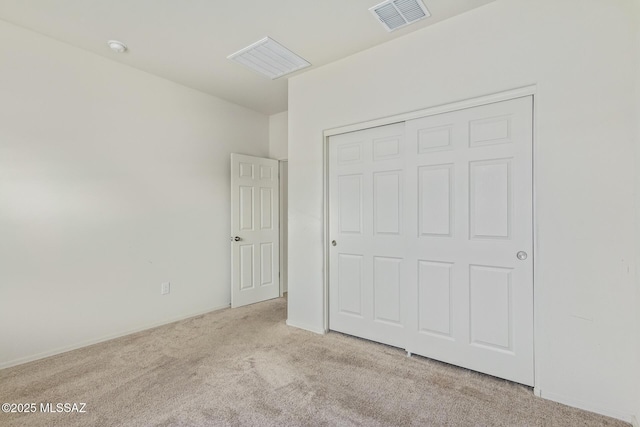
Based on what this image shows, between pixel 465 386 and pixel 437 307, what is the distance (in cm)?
56

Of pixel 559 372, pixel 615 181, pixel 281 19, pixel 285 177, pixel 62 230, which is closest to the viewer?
pixel 615 181

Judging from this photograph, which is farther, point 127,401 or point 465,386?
point 465,386

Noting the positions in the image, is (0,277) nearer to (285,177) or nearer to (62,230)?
(62,230)

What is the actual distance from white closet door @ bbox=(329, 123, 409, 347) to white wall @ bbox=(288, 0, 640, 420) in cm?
75

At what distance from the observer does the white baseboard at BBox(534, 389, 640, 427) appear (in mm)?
1723

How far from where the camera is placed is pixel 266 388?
81.4 inches

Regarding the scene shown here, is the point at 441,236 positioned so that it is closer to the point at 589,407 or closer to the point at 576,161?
the point at 576,161

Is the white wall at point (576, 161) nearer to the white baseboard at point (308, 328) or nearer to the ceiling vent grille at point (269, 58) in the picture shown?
the ceiling vent grille at point (269, 58)

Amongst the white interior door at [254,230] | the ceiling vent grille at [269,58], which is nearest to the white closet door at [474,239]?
the ceiling vent grille at [269,58]

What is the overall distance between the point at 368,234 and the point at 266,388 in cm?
150

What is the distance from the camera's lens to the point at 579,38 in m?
1.87

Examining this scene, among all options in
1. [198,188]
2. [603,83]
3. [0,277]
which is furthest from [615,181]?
[0,277]

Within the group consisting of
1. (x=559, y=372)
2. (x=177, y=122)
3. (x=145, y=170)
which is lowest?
(x=559, y=372)

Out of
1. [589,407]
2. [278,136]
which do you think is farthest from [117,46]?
[589,407]
